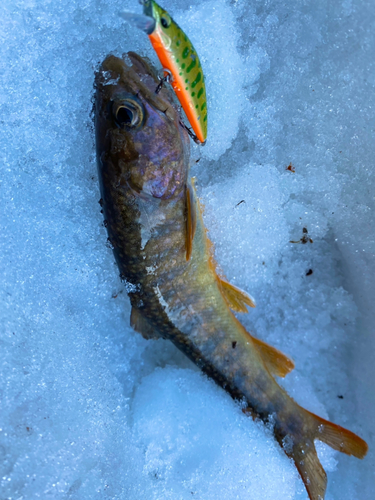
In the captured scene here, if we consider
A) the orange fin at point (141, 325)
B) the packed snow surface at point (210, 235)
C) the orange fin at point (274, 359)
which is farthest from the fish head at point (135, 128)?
the orange fin at point (274, 359)

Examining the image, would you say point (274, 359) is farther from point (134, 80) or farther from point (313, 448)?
point (134, 80)

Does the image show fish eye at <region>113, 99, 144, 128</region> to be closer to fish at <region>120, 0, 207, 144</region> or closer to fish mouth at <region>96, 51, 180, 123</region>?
fish mouth at <region>96, 51, 180, 123</region>

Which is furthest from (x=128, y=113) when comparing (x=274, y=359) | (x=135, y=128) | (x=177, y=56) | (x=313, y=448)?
(x=313, y=448)

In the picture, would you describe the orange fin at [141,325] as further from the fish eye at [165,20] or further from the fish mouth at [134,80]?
the fish eye at [165,20]

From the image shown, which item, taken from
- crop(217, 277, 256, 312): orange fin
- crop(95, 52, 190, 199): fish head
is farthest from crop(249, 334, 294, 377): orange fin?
crop(95, 52, 190, 199): fish head

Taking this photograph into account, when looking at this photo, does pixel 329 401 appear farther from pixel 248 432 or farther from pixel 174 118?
pixel 174 118
